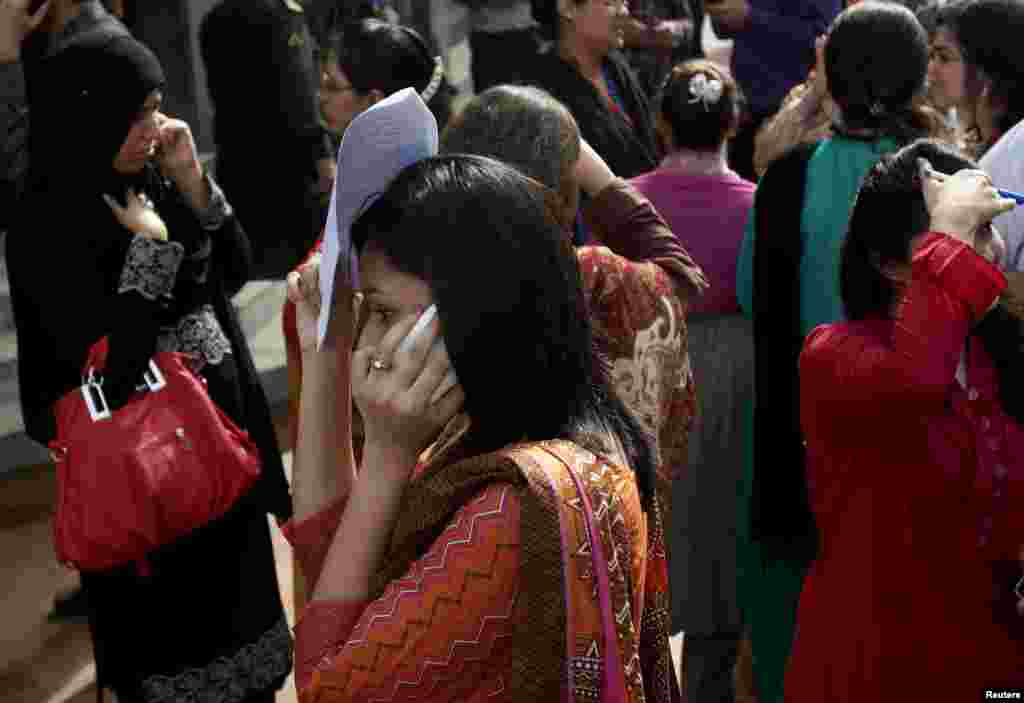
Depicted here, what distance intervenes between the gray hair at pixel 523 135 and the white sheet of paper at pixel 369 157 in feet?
2.69

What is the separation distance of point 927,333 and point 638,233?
768 millimetres

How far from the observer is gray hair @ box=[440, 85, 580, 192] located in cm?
237

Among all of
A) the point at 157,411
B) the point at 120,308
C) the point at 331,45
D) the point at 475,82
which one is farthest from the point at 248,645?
the point at 475,82

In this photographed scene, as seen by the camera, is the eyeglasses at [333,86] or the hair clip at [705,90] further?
the hair clip at [705,90]

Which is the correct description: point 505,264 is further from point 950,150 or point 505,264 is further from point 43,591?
point 43,591

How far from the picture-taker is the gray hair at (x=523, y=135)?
237cm

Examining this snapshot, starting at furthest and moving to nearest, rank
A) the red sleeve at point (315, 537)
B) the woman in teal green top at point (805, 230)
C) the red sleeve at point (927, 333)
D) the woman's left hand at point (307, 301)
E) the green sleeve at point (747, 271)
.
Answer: the green sleeve at point (747, 271)
the woman in teal green top at point (805, 230)
the red sleeve at point (927, 333)
the woman's left hand at point (307, 301)
the red sleeve at point (315, 537)

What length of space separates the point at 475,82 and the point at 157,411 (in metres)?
3.22

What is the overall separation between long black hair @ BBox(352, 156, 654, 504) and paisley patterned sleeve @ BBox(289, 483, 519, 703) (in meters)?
0.11

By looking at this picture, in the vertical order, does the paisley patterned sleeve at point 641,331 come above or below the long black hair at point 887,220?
below

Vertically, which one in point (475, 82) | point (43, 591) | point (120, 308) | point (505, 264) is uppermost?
point (505, 264)

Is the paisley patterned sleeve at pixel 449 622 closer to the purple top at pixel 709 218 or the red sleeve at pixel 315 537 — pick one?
the red sleeve at pixel 315 537

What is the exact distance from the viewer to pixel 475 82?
19.0 feet

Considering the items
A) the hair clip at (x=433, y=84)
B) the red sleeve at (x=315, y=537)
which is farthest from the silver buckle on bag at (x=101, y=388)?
the red sleeve at (x=315, y=537)
